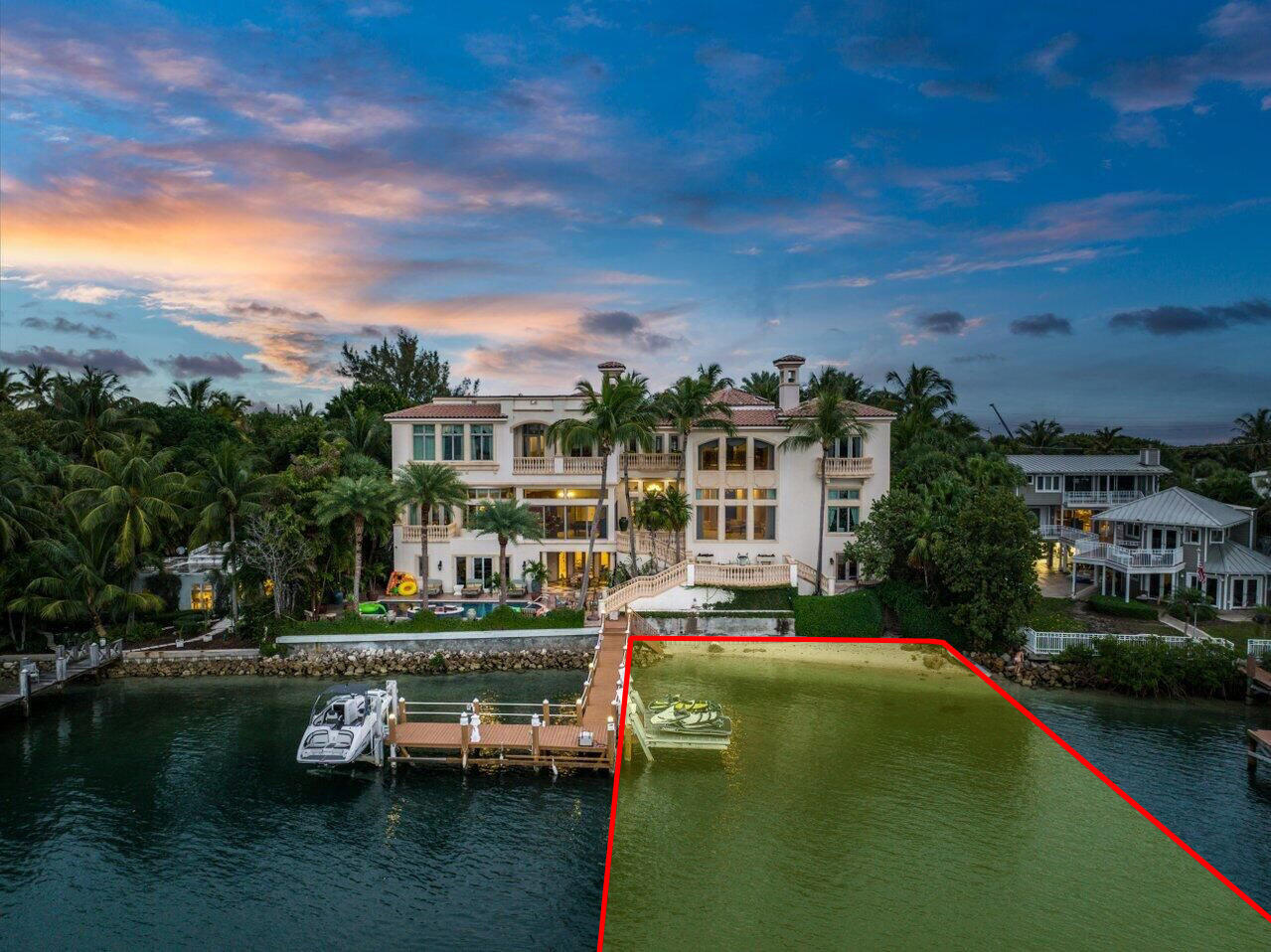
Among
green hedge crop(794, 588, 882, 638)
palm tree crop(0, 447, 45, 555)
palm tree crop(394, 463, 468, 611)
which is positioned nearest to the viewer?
palm tree crop(0, 447, 45, 555)

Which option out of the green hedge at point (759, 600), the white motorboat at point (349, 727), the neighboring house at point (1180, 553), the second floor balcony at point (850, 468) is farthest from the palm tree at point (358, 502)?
the neighboring house at point (1180, 553)

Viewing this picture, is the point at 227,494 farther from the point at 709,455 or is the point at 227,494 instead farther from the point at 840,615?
the point at 840,615

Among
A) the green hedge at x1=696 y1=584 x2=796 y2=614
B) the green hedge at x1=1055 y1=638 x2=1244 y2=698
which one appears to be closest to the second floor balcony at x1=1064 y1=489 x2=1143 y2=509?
the green hedge at x1=1055 y1=638 x2=1244 y2=698

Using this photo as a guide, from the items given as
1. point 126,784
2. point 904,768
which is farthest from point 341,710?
point 904,768

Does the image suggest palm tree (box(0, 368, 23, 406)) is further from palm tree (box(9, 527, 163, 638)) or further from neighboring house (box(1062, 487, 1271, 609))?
neighboring house (box(1062, 487, 1271, 609))

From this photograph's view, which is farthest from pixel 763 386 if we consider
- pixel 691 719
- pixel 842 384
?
pixel 691 719

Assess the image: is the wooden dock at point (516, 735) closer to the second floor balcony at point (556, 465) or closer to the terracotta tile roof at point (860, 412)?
the second floor balcony at point (556, 465)
